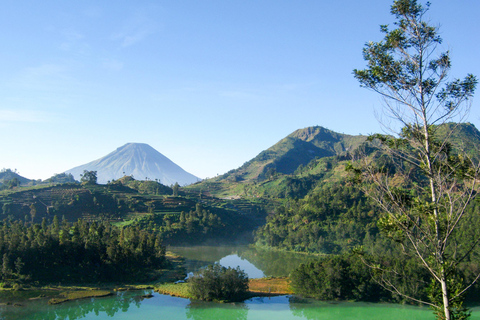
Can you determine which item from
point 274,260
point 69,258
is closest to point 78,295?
point 69,258

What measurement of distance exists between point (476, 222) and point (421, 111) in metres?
50.7

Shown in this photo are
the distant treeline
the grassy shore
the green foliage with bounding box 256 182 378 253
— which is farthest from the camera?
the green foliage with bounding box 256 182 378 253

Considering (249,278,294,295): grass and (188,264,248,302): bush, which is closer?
(188,264,248,302): bush

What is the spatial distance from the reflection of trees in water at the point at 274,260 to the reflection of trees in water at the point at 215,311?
18.3 m

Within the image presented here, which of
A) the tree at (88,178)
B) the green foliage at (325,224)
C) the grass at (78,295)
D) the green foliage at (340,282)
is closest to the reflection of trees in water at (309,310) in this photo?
the green foliage at (340,282)

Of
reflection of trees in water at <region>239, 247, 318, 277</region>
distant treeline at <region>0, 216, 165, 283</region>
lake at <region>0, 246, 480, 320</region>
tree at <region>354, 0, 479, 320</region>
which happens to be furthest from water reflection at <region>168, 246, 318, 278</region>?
tree at <region>354, 0, 479, 320</region>

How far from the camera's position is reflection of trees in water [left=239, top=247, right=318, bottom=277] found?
57809mm

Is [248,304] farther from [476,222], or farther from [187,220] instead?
[187,220]

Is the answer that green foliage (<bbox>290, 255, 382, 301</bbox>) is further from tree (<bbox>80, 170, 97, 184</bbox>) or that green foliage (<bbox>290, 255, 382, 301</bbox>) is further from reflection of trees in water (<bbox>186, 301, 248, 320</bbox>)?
tree (<bbox>80, 170, 97, 184</bbox>)

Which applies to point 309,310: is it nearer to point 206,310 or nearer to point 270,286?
point 206,310

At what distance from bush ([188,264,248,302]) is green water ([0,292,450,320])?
41.7 inches

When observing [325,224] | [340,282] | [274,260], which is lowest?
[274,260]

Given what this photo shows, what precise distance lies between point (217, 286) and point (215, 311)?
11.3 ft

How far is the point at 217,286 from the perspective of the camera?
3841cm
